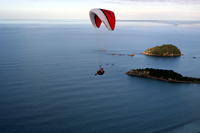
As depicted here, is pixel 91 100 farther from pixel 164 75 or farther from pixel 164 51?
pixel 164 51

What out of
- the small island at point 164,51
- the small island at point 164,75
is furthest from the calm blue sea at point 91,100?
the small island at point 164,51

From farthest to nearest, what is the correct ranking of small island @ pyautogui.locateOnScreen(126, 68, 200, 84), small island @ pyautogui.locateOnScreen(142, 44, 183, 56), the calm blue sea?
small island @ pyautogui.locateOnScreen(142, 44, 183, 56), small island @ pyautogui.locateOnScreen(126, 68, 200, 84), the calm blue sea

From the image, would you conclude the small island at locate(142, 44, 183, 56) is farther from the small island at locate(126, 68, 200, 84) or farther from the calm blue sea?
the small island at locate(126, 68, 200, 84)

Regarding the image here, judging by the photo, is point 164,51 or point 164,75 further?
point 164,51

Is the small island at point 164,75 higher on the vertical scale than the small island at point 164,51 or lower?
lower

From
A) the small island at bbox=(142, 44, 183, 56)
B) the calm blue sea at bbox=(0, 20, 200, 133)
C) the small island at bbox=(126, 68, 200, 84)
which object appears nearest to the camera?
the calm blue sea at bbox=(0, 20, 200, 133)

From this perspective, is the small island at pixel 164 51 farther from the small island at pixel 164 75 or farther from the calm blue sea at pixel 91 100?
the small island at pixel 164 75

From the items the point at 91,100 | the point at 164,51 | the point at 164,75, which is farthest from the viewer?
the point at 164,51

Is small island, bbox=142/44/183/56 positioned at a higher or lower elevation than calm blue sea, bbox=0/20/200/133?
higher

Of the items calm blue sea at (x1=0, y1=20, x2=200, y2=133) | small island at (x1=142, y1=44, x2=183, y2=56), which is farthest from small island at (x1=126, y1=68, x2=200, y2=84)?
small island at (x1=142, y1=44, x2=183, y2=56)

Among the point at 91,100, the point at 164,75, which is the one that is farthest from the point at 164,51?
the point at 91,100

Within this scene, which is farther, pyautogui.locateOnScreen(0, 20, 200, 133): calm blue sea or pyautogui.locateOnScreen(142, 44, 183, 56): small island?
pyautogui.locateOnScreen(142, 44, 183, 56): small island

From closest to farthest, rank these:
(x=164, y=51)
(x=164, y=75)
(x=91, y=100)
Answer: (x=91, y=100), (x=164, y=75), (x=164, y=51)
